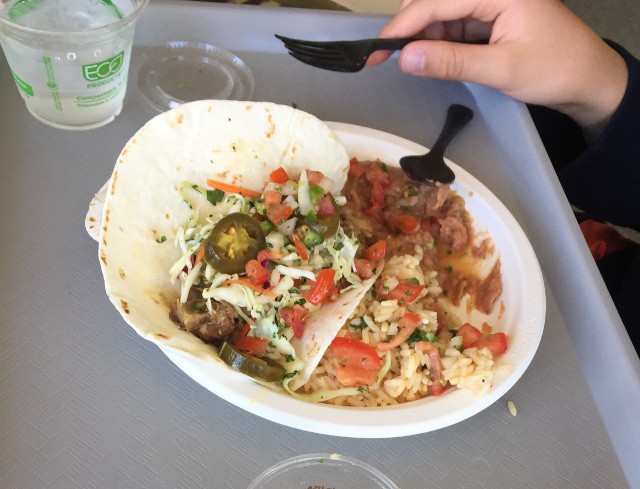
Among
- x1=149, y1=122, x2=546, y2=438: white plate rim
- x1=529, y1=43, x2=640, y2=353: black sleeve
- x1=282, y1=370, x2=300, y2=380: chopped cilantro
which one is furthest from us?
x1=529, y1=43, x2=640, y2=353: black sleeve

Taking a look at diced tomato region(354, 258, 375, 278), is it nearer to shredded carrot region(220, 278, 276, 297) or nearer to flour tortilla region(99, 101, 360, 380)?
flour tortilla region(99, 101, 360, 380)

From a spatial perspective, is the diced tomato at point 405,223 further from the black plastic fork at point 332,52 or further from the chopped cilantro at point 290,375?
the chopped cilantro at point 290,375

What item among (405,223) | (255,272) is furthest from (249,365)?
(405,223)

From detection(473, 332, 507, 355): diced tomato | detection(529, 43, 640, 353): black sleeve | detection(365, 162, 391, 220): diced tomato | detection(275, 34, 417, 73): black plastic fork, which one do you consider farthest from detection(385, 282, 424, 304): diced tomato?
detection(529, 43, 640, 353): black sleeve

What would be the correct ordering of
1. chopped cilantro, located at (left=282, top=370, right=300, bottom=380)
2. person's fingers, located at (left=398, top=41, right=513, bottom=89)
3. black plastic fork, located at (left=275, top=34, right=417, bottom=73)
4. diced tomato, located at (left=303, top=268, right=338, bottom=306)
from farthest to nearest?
1. person's fingers, located at (left=398, top=41, right=513, bottom=89)
2. black plastic fork, located at (left=275, top=34, right=417, bottom=73)
3. diced tomato, located at (left=303, top=268, right=338, bottom=306)
4. chopped cilantro, located at (left=282, top=370, right=300, bottom=380)

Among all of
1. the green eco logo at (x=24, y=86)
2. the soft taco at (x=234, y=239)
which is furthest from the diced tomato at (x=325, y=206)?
the green eco logo at (x=24, y=86)

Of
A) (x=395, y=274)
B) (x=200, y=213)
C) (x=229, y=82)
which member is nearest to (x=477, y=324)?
(x=395, y=274)

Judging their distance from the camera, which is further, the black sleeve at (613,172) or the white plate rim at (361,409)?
the black sleeve at (613,172)

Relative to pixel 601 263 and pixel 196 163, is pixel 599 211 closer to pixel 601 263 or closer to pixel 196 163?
pixel 601 263
